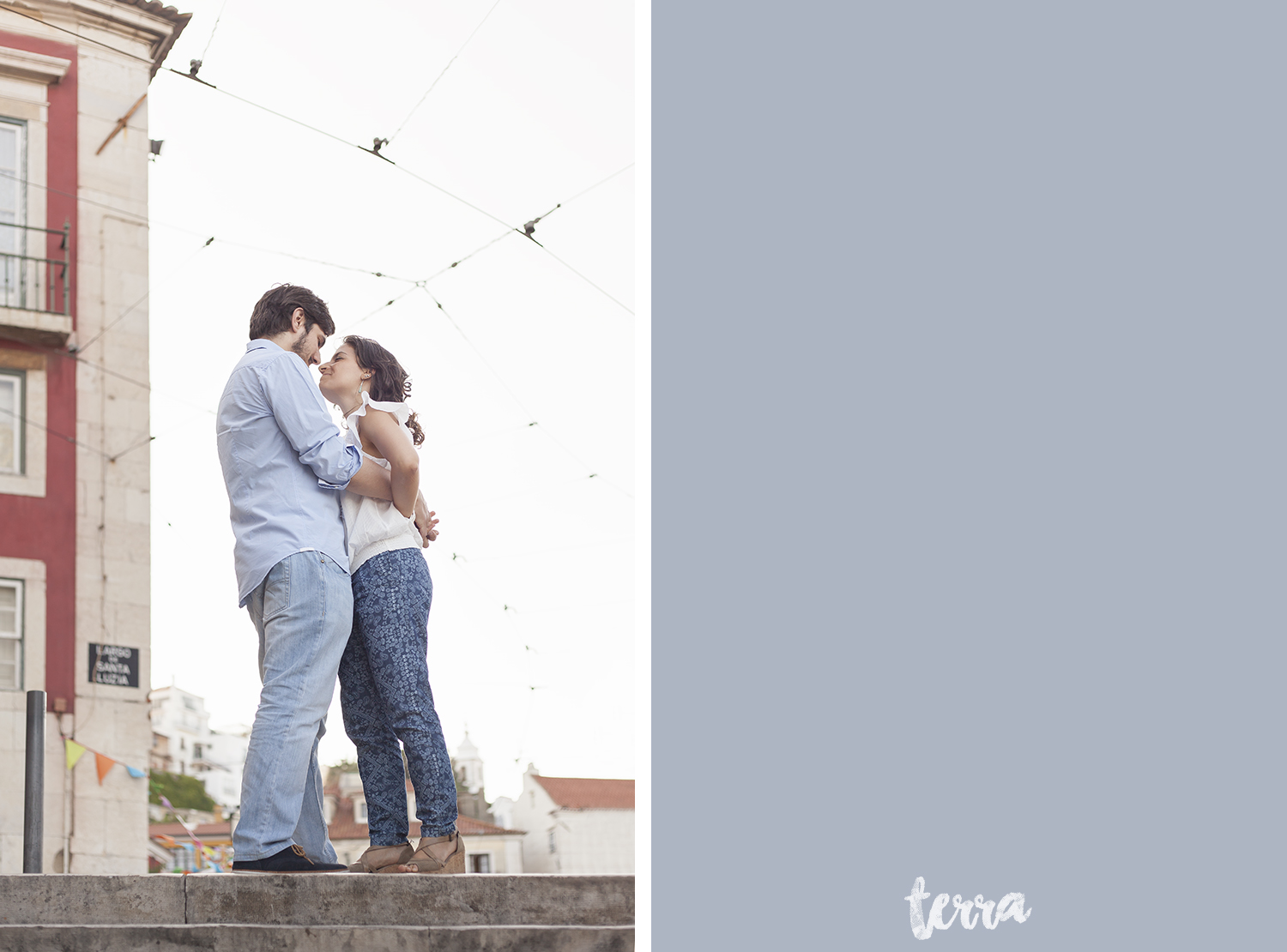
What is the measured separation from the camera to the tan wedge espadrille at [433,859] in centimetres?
329

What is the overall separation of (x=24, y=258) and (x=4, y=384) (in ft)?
3.12

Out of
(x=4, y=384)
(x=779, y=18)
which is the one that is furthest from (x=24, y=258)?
(x=779, y=18)

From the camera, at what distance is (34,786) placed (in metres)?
4.09

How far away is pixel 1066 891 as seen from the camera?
208 cm

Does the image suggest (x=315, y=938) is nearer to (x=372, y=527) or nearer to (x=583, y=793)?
(x=372, y=527)

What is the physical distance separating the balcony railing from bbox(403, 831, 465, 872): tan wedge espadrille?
7.42 metres

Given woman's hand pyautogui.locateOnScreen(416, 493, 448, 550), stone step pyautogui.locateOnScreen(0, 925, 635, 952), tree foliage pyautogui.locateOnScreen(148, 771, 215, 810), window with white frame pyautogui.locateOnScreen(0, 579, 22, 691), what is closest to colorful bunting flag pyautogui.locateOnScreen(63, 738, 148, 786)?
tree foliage pyautogui.locateOnScreen(148, 771, 215, 810)

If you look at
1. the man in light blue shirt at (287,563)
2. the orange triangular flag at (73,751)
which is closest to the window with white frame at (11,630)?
the orange triangular flag at (73,751)

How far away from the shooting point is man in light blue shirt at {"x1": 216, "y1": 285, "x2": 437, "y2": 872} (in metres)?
3.15

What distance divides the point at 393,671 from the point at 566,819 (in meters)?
17.4

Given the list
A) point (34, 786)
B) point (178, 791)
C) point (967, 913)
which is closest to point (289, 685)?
point (34, 786)

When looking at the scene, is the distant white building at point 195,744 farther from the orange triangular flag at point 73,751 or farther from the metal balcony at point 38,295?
the metal balcony at point 38,295

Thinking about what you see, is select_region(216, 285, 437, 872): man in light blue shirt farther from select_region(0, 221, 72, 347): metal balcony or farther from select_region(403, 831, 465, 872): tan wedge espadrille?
select_region(0, 221, 72, 347): metal balcony

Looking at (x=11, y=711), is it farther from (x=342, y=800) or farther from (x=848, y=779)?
(x=848, y=779)
